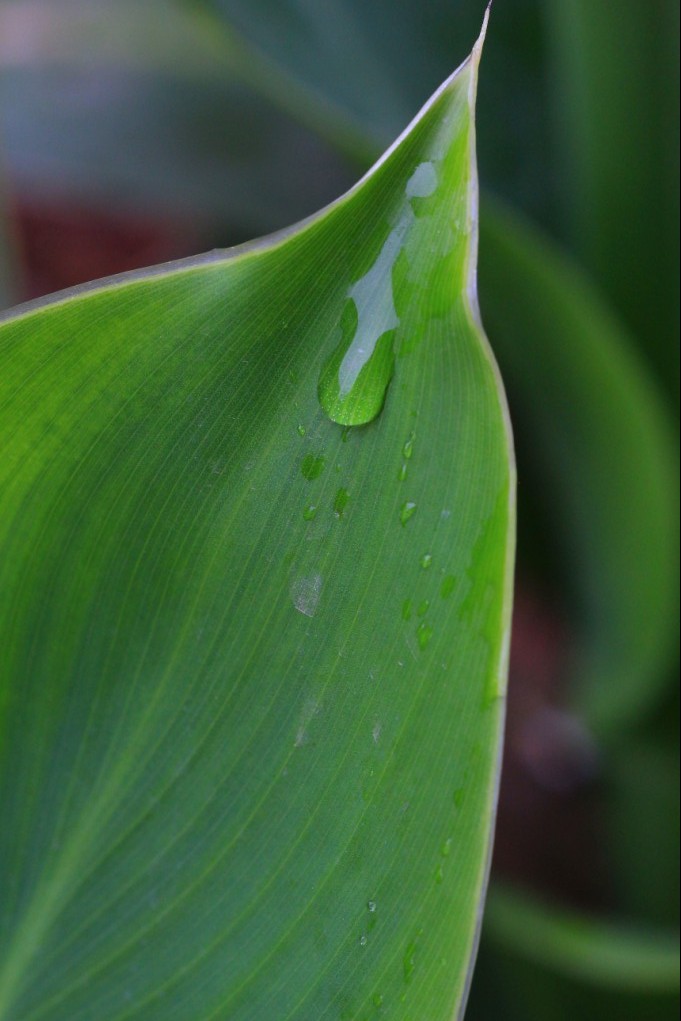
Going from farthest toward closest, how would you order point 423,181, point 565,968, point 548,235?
point 548,235 → point 565,968 → point 423,181

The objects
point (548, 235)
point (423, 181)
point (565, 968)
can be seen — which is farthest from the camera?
point (548, 235)

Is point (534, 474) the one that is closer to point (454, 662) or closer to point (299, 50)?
point (299, 50)

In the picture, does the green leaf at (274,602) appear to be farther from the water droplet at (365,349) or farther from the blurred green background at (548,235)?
the blurred green background at (548,235)

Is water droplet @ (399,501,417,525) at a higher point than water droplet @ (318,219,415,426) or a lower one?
lower

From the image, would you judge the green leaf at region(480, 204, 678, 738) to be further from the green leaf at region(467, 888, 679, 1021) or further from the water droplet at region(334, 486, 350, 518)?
the water droplet at region(334, 486, 350, 518)

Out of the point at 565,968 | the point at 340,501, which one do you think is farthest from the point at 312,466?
the point at 565,968

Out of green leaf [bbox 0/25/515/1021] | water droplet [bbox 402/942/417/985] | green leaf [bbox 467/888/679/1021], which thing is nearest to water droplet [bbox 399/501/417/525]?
green leaf [bbox 0/25/515/1021]

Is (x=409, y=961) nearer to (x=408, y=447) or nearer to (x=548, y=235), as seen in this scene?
(x=408, y=447)
